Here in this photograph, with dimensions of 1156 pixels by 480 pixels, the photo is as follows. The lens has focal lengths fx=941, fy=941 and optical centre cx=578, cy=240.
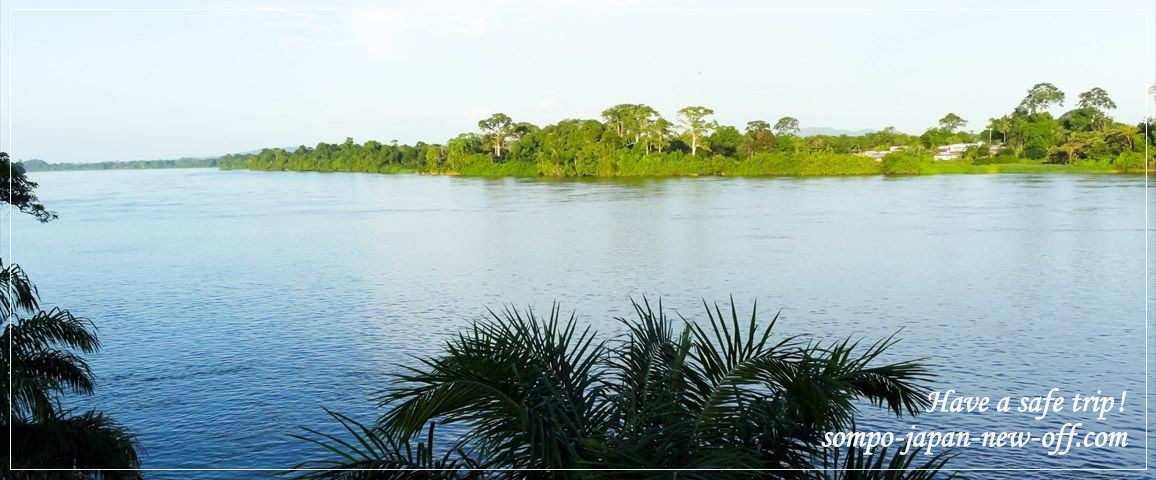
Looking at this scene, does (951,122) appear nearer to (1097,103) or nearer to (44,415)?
Answer: (1097,103)

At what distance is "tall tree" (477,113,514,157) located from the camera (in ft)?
328

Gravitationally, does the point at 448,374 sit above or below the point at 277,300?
above

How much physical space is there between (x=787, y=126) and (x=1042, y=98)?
2799cm

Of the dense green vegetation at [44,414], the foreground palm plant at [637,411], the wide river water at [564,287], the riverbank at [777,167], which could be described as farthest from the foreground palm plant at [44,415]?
the riverbank at [777,167]

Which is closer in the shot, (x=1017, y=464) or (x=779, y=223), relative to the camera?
(x=1017, y=464)

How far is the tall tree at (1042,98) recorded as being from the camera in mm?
85938

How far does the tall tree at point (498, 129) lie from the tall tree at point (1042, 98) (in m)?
50.9

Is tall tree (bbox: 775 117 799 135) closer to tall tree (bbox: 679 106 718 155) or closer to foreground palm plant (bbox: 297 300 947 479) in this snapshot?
tall tree (bbox: 679 106 718 155)

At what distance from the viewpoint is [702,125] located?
326ft

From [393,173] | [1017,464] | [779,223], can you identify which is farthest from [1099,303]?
[393,173]

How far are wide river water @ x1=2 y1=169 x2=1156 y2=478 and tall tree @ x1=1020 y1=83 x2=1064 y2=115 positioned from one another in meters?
25.8

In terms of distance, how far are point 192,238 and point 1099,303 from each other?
38.9 m

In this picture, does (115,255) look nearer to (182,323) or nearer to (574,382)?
(182,323)

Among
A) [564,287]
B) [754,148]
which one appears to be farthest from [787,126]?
[564,287]
